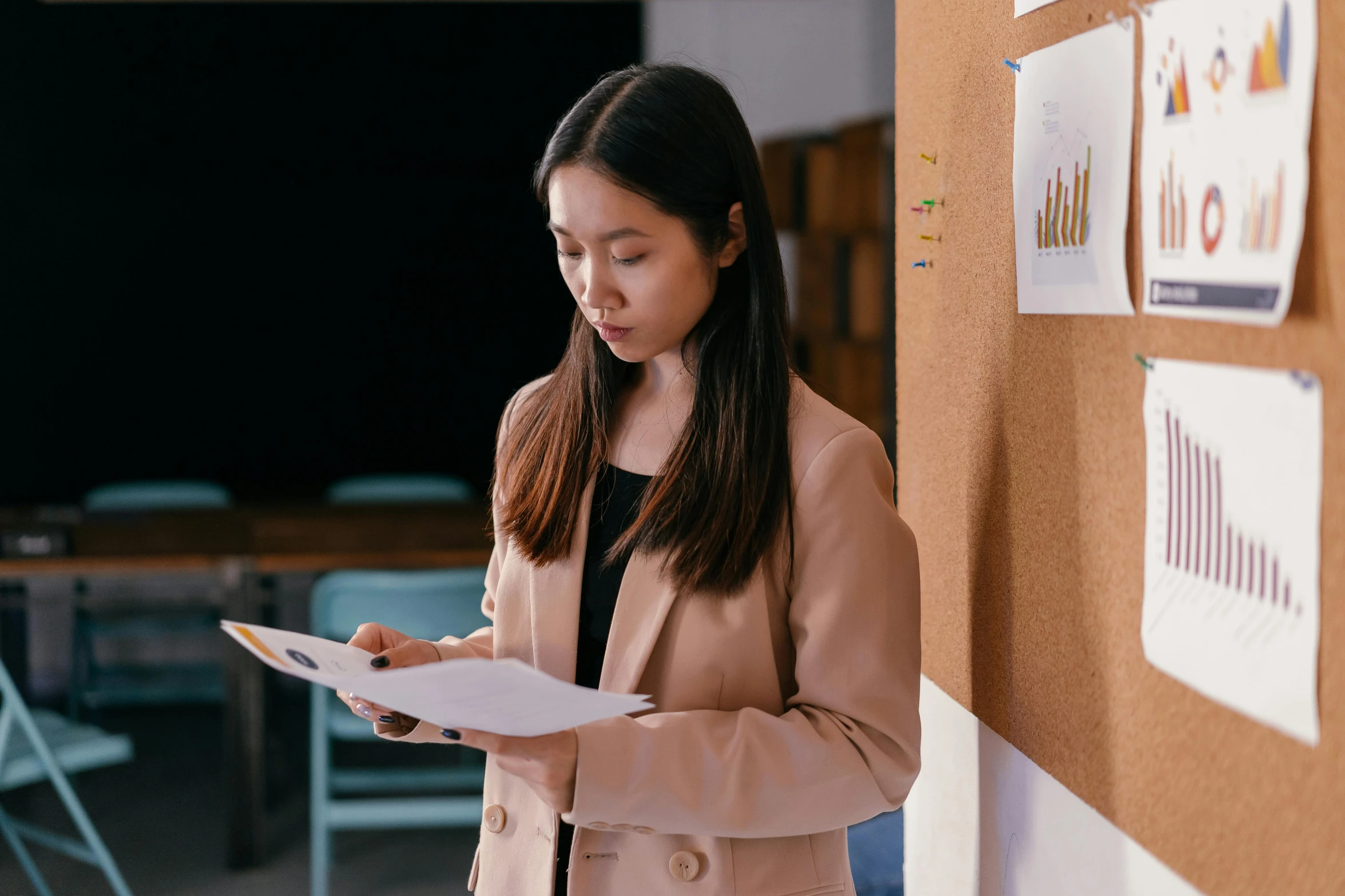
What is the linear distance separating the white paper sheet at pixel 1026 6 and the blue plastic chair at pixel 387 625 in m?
2.22

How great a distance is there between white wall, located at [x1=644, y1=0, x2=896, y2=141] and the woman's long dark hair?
4314mm

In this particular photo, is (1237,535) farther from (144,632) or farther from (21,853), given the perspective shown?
(144,632)

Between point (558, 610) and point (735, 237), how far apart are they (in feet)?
1.28

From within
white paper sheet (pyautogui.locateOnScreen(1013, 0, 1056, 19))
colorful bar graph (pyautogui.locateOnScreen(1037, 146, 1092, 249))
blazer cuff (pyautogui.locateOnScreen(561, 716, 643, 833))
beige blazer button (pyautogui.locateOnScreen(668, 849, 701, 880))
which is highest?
white paper sheet (pyautogui.locateOnScreen(1013, 0, 1056, 19))

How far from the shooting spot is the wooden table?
329 cm

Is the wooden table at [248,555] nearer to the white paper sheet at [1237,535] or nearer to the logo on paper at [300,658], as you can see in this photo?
the logo on paper at [300,658]

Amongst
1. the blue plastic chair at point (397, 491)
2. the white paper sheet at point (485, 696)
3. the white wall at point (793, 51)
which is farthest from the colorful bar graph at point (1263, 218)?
the white wall at point (793, 51)

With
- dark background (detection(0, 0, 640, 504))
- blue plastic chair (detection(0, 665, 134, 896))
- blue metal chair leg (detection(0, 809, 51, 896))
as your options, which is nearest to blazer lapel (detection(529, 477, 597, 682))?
blue plastic chair (detection(0, 665, 134, 896))

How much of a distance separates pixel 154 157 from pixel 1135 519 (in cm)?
579

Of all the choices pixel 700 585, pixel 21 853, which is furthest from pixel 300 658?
pixel 21 853

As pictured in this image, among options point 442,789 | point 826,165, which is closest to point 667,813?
point 442,789

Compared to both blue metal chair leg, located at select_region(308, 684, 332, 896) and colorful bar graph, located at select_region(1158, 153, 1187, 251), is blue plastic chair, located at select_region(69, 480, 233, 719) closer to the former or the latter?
blue metal chair leg, located at select_region(308, 684, 332, 896)

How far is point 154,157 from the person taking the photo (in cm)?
567

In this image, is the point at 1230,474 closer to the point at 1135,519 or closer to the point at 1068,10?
the point at 1135,519
